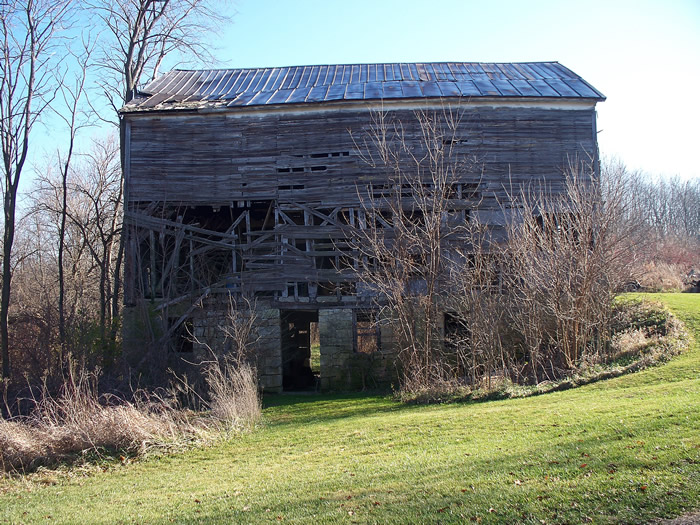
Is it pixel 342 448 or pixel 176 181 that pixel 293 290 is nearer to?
pixel 176 181

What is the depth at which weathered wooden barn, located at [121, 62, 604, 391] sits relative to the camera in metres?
18.0

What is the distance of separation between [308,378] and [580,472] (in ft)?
54.3

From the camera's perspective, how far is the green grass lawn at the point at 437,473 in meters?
5.12

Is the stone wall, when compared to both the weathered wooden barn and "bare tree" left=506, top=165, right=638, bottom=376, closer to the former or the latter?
the weathered wooden barn

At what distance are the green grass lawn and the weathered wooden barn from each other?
7619mm

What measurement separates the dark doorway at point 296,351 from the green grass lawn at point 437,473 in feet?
29.2

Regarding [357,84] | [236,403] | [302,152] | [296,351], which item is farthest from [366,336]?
[357,84]

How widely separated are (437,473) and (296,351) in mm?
16420

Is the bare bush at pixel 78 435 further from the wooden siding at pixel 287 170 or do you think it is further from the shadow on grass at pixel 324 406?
the wooden siding at pixel 287 170

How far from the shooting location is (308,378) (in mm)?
21578

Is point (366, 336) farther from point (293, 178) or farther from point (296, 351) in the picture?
point (293, 178)

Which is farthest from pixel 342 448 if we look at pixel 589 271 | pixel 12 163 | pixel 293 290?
pixel 12 163

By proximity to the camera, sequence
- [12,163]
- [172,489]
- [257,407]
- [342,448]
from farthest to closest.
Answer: [12,163] → [257,407] → [342,448] → [172,489]

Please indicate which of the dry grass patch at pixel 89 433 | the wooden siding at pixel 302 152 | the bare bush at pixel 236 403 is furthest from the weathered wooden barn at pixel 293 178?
the dry grass patch at pixel 89 433
